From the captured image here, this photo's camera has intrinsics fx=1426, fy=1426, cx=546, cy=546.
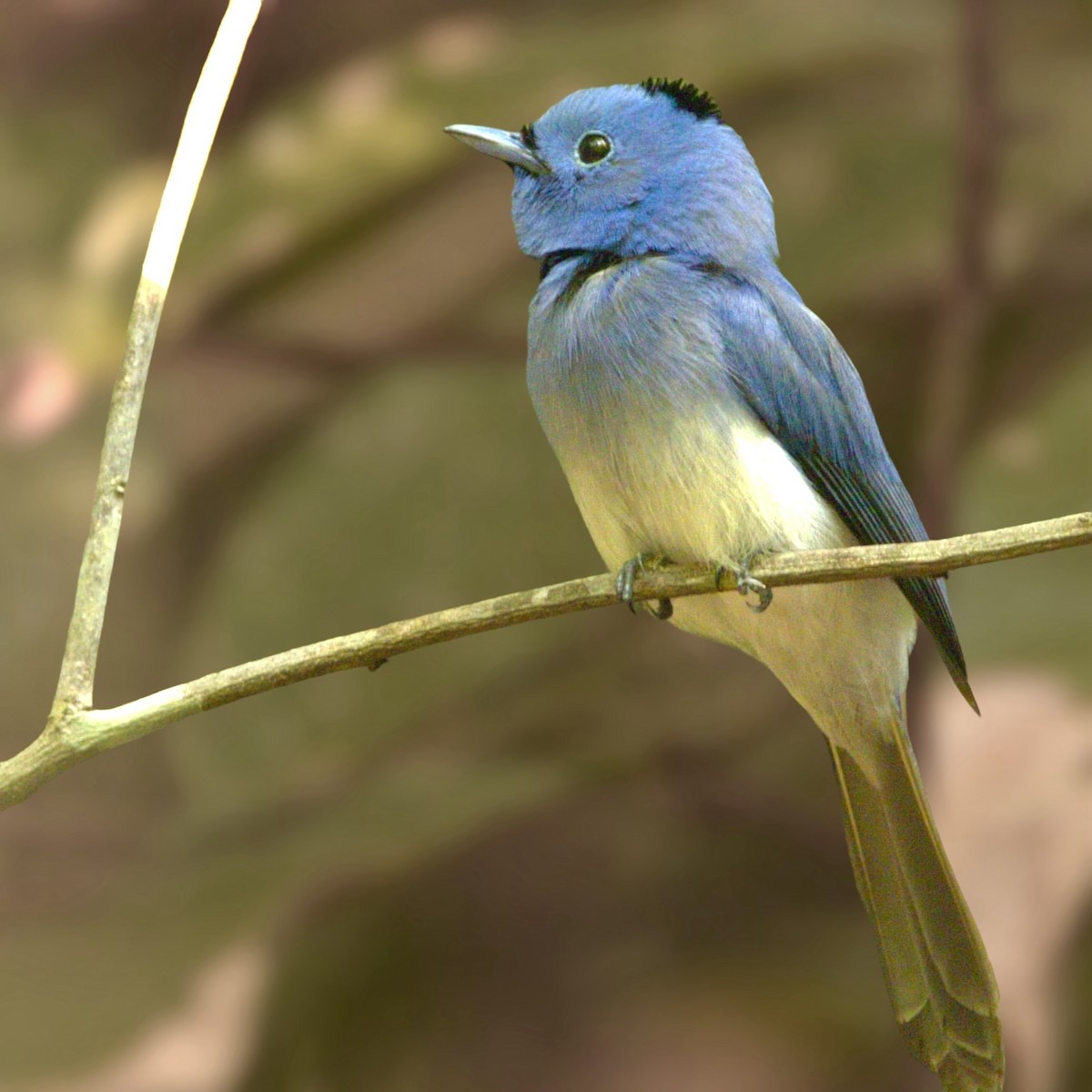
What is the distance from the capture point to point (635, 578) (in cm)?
129

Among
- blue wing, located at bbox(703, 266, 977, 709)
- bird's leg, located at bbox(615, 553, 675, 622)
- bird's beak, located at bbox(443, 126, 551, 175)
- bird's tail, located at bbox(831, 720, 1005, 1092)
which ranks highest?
bird's beak, located at bbox(443, 126, 551, 175)

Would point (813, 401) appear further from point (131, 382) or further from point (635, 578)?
point (131, 382)

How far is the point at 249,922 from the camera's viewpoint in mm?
2229

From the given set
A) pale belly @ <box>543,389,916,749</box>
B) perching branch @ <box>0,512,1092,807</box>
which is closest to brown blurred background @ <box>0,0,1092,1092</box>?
pale belly @ <box>543,389,916,749</box>

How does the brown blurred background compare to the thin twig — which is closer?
the thin twig

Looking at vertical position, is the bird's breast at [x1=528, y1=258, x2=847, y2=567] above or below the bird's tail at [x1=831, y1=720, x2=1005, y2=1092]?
above

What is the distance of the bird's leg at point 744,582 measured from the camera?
1194mm

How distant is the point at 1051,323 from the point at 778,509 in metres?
1.35

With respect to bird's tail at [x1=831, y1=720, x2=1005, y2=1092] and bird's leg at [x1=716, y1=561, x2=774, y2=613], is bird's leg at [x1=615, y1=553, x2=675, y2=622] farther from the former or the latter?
bird's tail at [x1=831, y1=720, x2=1005, y2=1092]

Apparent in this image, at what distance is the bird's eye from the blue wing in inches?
5.7

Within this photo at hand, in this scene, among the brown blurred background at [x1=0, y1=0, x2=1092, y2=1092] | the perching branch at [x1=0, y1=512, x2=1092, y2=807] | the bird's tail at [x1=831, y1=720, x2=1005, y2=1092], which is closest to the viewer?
the perching branch at [x1=0, y1=512, x2=1092, y2=807]

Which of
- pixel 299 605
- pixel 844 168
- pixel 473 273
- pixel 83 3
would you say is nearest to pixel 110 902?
pixel 299 605

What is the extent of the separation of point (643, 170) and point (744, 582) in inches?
15.9

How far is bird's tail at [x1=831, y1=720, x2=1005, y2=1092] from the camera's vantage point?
3.78ft
